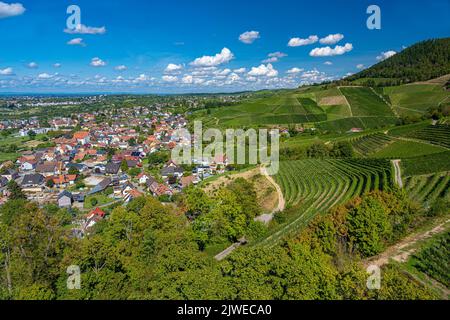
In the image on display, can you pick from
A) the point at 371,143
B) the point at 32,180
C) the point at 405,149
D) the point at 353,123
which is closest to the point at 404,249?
the point at 405,149

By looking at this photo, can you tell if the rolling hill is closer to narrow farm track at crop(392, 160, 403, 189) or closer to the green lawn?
narrow farm track at crop(392, 160, 403, 189)

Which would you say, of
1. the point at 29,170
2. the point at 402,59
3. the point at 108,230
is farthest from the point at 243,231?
the point at 402,59

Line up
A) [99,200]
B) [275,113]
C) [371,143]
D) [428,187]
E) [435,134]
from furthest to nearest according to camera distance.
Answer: [275,113] < [371,143] < [99,200] < [435,134] < [428,187]

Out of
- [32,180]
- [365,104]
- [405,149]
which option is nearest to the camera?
[405,149]

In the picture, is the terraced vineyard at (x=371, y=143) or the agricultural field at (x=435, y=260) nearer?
the agricultural field at (x=435, y=260)

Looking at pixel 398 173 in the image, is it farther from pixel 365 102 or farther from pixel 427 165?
pixel 365 102

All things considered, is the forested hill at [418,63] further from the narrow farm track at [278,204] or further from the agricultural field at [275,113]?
the narrow farm track at [278,204]

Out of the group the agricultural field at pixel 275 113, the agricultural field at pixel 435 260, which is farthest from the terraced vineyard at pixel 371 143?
the agricultural field at pixel 435 260
